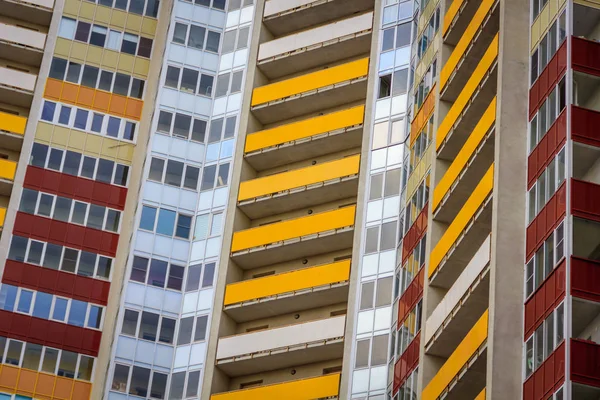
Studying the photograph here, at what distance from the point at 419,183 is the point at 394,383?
11.8 meters

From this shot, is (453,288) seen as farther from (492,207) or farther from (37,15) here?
(37,15)

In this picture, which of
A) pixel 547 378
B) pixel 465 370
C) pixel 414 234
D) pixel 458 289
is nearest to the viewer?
pixel 547 378

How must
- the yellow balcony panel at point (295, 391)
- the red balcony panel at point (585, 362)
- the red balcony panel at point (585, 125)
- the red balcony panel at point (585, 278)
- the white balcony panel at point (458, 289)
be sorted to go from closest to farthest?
1. the red balcony panel at point (585, 362)
2. the red balcony panel at point (585, 278)
3. the red balcony panel at point (585, 125)
4. the white balcony panel at point (458, 289)
5. the yellow balcony panel at point (295, 391)

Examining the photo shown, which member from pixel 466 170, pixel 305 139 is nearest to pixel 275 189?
pixel 305 139

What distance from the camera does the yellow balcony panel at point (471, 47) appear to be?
238ft

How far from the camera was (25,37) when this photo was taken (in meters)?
94.7

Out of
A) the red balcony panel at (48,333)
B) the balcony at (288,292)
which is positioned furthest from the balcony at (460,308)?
the red balcony panel at (48,333)

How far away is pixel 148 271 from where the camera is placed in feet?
286

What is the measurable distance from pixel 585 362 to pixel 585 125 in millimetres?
10895

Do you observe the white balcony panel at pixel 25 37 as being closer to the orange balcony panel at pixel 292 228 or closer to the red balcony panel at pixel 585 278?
the orange balcony panel at pixel 292 228

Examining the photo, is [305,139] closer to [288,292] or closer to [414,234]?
[288,292]

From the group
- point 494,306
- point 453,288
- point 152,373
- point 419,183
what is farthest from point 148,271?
point 494,306

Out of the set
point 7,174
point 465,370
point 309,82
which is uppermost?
point 309,82

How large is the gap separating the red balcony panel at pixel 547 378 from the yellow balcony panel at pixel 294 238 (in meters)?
28.7
